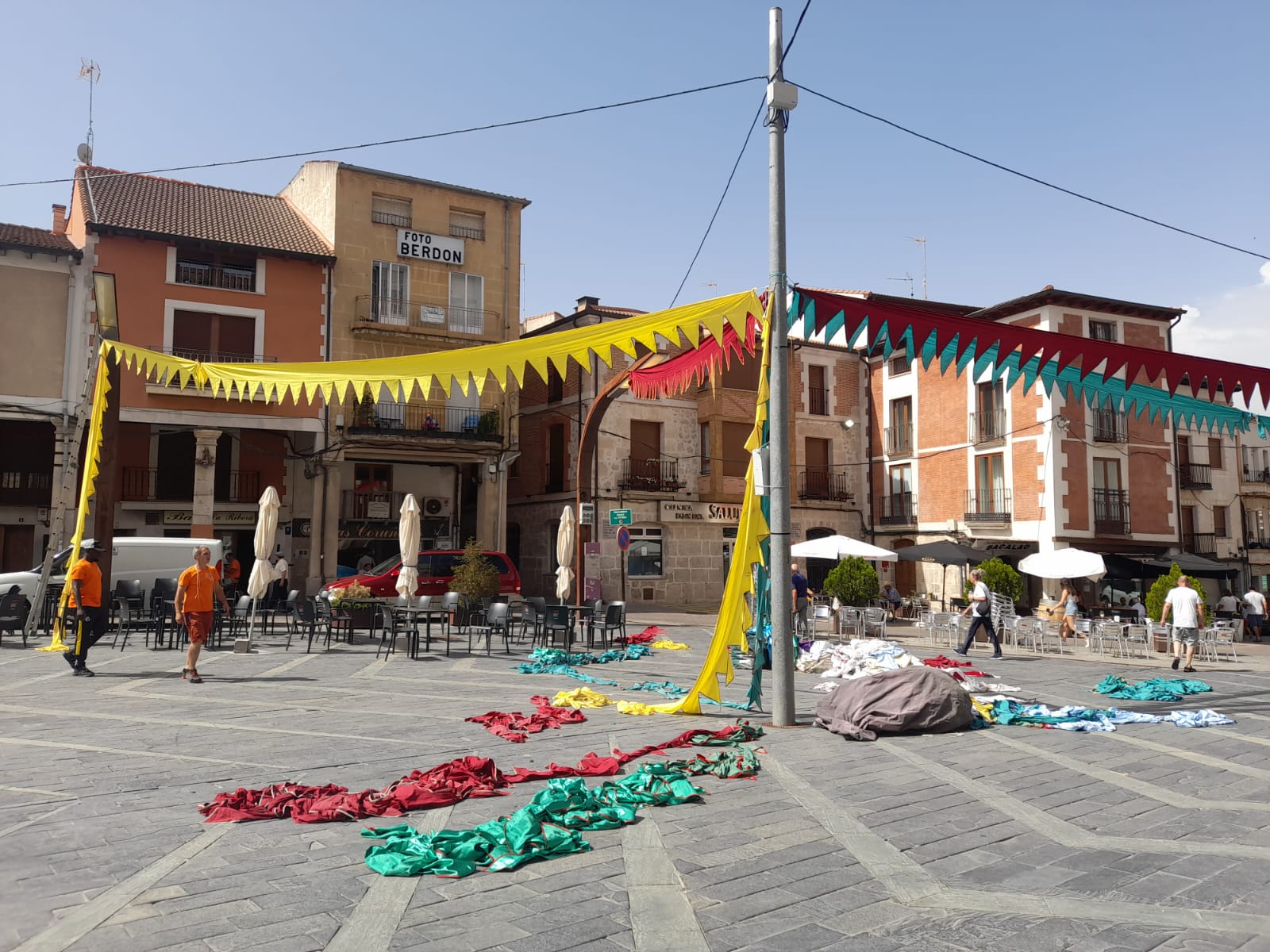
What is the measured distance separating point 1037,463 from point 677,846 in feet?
87.8

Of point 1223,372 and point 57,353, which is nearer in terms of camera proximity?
point 1223,372

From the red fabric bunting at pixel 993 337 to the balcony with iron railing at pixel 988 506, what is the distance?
2071cm

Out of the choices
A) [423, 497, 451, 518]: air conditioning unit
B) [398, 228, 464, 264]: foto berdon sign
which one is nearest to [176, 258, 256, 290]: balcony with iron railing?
[398, 228, 464, 264]: foto berdon sign

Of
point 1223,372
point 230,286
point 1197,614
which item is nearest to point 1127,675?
point 1197,614

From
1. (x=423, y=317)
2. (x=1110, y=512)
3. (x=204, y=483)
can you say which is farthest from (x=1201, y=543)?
(x=204, y=483)

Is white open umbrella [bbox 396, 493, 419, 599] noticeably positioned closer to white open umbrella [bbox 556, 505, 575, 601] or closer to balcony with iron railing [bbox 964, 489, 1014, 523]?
white open umbrella [bbox 556, 505, 575, 601]

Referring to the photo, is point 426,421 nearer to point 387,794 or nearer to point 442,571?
point 442,571

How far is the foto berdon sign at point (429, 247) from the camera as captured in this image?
2814 centimetres

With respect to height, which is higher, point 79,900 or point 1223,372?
point 1223,372

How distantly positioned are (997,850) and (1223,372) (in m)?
7.56

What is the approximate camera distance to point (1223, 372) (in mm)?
10039

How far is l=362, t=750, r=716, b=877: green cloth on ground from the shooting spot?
4465 millimetres

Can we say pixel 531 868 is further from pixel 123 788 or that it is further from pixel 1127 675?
pixel 1127 675

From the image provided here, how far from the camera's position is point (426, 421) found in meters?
27.7
